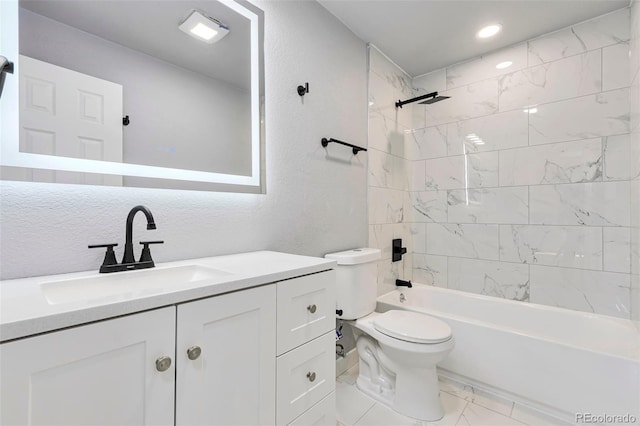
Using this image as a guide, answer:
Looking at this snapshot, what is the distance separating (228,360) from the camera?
2.61 ft

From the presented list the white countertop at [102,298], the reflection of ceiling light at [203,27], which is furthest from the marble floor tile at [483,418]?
the reflection of ceiling light at [203,27]

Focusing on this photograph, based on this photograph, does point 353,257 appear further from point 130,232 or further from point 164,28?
point 164,28

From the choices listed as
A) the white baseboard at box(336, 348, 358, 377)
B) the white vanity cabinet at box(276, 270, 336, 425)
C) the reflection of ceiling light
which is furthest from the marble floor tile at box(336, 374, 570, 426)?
the reflection of ceiling light

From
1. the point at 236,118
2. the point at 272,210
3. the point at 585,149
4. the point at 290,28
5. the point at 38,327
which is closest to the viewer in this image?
the point at 38,327

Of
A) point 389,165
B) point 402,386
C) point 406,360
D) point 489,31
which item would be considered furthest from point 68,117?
point 489,31

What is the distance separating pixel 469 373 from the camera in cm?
181

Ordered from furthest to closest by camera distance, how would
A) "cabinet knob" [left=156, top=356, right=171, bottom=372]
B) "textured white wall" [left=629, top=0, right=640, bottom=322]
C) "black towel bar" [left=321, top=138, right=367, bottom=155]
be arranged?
"black towel bar" [left=321, top=138, right=367, bottom=155] < "textured white wall" [left=629, top=0, right=640, bottom=322] < "cabinet knob" [left=156, top=356, right=171, bottom=372]

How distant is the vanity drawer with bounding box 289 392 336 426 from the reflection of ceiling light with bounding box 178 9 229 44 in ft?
5.42

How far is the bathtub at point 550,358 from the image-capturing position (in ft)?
4.57

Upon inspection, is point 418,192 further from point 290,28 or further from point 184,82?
point 184,82

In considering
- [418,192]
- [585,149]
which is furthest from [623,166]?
[418,192]

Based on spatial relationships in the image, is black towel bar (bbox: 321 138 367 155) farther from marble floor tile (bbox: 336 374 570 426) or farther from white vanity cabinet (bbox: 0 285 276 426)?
marble floor tile (bbox: 336 374 570 426)

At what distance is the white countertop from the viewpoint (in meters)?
0.52

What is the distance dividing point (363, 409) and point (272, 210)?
128cm
